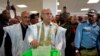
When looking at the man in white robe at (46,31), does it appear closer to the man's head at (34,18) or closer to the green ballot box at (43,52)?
the green ballot box at (43,52)

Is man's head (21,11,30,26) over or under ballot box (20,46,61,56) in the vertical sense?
over

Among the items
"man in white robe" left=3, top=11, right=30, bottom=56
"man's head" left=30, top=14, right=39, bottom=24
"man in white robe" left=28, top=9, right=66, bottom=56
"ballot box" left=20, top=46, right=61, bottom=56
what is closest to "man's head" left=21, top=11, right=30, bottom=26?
"man in white robe" left=3, top=11, right=30, bottom=56

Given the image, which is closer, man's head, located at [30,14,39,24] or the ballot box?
the ballot box

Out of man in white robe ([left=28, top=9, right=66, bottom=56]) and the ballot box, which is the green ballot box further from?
man in white robe ([left=28, top=9, right=66, bottom=56])

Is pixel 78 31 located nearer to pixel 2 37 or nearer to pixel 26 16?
pixel 26 16

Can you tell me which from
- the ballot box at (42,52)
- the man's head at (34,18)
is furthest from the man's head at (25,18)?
the ballot box at (42,52)

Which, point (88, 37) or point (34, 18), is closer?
point (88, 37)

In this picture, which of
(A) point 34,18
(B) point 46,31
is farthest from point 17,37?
(A) point 34,18

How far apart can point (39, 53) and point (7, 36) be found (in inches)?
58.8

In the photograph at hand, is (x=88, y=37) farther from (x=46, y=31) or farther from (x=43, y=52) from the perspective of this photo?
(x=43, y=52)

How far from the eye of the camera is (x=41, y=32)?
3471mm

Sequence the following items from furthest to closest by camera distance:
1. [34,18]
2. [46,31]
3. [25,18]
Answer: [34,18]
[25,18]
[46,31]

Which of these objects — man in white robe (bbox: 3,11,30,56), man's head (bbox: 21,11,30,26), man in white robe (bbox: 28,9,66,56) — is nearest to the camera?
man in white robe (bbox: 28,9,66,56)

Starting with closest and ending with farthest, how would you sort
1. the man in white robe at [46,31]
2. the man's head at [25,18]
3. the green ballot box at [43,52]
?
1. the green ballot box at [43,52]
2. the man in white robe at [46,31]
3. the man's head at [25,18]
